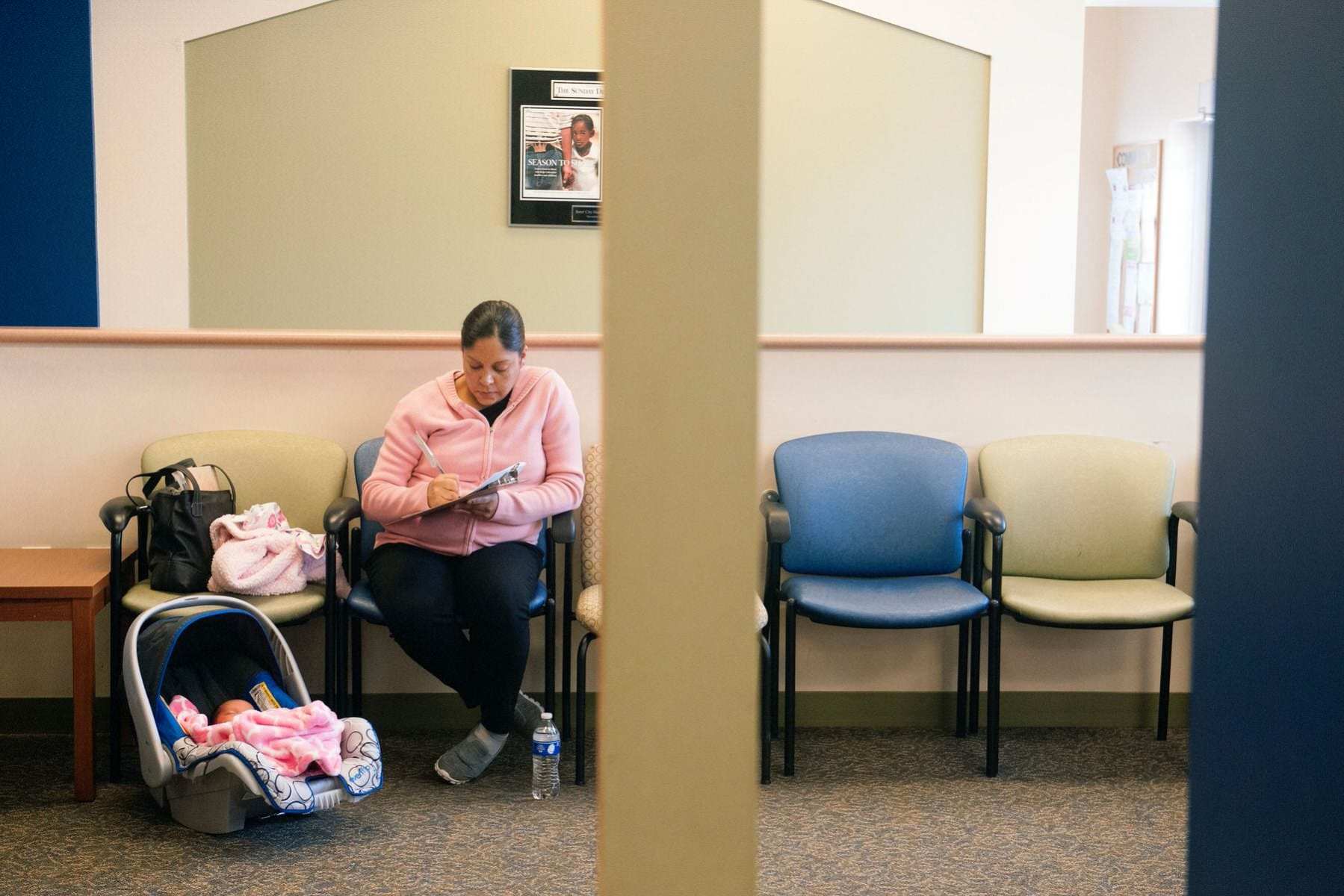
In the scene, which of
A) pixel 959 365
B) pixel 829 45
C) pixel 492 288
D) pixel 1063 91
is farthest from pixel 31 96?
pixel 1063 91

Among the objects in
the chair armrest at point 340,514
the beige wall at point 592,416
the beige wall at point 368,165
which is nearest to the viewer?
the chair armrest at point 340,514

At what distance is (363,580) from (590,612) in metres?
0.68

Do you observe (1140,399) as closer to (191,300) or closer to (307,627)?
(307,627)

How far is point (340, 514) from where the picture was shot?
346cm

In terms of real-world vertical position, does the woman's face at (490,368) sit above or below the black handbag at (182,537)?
above

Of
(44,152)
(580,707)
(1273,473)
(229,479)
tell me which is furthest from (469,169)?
(1273,473)

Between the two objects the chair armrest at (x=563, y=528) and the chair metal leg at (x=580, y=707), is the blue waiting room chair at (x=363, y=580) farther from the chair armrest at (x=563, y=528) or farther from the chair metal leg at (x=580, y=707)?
the chair metal leg at (x=580, y=707)

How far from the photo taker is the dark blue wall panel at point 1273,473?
1309 mm

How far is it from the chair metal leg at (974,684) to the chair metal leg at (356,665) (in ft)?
5.82

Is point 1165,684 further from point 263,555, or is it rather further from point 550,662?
point 263,555

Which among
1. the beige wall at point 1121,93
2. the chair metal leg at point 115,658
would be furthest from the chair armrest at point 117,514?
the beige wall at point 1121,93

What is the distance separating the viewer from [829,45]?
5.17 metres

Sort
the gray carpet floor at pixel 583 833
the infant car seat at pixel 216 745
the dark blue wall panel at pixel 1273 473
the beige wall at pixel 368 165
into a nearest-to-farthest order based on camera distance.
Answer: the dark blue wall panel at pixel 1273 473 < the gray carpet floor at pixel 583 833 < the infant car seat at pixel 216 745 < the beige wall at pixel 368 165

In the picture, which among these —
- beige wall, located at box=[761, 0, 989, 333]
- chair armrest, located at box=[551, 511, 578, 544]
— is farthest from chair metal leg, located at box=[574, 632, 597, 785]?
beige wall, located at box=[761, 0, 989, 333]
